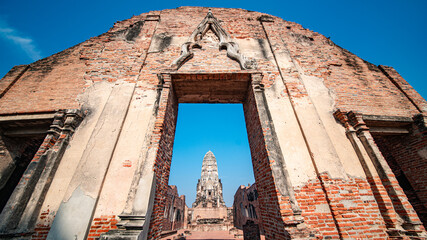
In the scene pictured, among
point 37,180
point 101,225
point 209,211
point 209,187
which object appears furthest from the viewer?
point 209,187

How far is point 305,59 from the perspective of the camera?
5699 mm

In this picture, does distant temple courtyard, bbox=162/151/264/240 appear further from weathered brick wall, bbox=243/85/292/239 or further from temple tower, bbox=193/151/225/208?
weathered brick wall, bbox=243/85/292/239

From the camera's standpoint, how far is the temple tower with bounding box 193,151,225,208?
2259cm

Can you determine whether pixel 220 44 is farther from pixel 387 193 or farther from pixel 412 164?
pixel 412 164

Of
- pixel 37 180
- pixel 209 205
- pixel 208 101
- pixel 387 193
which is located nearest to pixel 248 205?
pixel 209 205

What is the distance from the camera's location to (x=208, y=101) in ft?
20.8

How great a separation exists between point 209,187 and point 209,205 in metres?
2.50

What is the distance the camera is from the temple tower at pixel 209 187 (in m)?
22.6

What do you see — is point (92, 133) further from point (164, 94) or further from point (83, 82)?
point (83, 82)

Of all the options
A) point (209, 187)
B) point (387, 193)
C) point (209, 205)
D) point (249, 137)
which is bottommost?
point (387, 193)

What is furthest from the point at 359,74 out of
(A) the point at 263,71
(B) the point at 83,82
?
(B) the point at 83,82

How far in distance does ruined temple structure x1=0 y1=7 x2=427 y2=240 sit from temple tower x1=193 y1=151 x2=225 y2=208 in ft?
67.0

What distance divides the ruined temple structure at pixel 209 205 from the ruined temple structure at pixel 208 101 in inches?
758

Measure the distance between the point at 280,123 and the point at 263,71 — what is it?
1.96m
